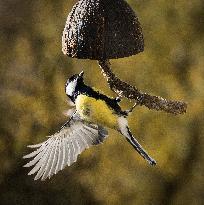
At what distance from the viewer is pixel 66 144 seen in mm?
1237

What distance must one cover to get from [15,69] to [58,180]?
96cm

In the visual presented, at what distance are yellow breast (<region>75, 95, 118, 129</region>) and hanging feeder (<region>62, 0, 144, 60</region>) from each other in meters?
0.19

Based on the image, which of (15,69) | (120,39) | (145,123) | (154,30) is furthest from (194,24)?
(120,39)

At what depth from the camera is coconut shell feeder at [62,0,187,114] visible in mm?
830

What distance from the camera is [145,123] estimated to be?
12.8ft

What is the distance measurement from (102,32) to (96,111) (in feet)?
0.81

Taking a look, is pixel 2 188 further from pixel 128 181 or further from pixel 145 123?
pixel 145 123

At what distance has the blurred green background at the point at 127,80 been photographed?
12.4ft

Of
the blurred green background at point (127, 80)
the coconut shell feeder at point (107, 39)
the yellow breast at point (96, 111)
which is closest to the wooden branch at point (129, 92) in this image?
the coconut shell feeder at point (107, 39)

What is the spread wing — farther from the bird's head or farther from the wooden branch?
the wooden branch

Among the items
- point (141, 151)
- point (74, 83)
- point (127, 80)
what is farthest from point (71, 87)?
point (127, 80)

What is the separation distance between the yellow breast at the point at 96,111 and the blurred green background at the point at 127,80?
8.91 ft

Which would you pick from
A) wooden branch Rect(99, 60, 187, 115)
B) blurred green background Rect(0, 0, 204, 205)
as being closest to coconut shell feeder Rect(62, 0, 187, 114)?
wooden branch Rect(99, 60, 187, 115)

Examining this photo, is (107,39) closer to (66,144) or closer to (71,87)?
(71,87)
